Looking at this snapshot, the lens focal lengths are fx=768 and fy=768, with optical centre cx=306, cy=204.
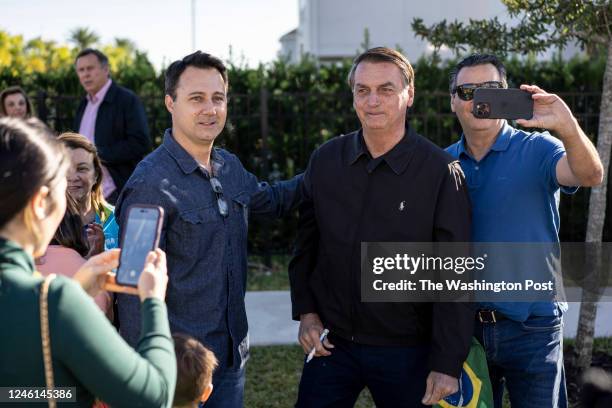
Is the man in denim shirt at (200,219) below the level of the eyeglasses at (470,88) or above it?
below

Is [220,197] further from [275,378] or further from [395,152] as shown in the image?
[275,378]

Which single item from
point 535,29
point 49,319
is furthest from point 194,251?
point 535,29

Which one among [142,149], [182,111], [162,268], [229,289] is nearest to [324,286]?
[229,289]

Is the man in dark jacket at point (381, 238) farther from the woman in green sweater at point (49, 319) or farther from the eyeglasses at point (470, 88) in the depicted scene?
the woman in green sweater at point (49, 319)

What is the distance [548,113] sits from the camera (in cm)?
304

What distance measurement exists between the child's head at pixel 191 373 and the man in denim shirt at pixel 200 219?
0.50 m

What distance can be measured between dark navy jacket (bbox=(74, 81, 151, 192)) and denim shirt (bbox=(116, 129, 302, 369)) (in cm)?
410

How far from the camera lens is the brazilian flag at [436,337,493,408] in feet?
10.6

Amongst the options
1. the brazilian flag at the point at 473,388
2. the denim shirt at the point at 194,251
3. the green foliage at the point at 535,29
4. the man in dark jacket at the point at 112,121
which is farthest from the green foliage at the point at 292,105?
the brazilian flag at the point at 473,388

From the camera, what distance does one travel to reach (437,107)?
9.76 metres

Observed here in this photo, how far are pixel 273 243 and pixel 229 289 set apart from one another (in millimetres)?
6927

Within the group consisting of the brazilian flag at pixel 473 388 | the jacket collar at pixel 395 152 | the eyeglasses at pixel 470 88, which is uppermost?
the eyeglasses at pixel 470 88

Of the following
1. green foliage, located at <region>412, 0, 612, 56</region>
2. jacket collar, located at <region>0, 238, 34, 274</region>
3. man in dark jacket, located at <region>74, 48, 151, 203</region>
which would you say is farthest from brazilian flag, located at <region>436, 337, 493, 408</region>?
man in dark jacket, located at <region>74, 48, 151, 203</region>

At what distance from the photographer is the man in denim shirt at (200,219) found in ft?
9.96
